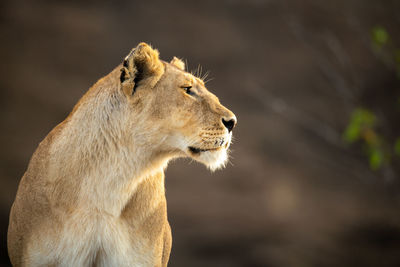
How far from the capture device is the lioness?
3.55 meters

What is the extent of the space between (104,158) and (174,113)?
1.77 feet

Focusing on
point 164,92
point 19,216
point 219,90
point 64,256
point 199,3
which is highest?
point 199,3

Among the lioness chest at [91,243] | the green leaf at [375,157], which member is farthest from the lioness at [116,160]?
the green leaf at [375,157]

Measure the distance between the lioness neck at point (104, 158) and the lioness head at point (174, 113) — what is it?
8 centimetres

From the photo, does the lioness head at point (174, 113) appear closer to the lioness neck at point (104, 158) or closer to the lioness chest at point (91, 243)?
the lioness neck at point (104, 158)

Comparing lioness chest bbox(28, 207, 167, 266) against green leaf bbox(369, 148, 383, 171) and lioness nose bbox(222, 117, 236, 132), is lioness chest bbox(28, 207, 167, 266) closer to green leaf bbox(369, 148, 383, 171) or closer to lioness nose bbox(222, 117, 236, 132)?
lioness nose bbox(222, 117, 236, 132)

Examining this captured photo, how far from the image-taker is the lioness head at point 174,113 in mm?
3602

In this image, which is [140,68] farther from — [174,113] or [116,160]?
[116,160]

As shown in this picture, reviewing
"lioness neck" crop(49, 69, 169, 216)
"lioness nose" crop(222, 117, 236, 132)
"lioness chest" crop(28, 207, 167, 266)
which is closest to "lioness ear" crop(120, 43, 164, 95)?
"lioness neck" crop(49, 69, 169, 216)

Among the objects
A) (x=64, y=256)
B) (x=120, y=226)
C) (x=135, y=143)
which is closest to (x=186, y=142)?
(x=135, y=143)

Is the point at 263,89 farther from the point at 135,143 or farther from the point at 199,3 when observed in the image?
the point at 135,143

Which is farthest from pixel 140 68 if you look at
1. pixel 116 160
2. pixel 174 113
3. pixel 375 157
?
pixel 375 157

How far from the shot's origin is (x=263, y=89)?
1074 cm

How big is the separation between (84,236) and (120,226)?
0.24 metres
